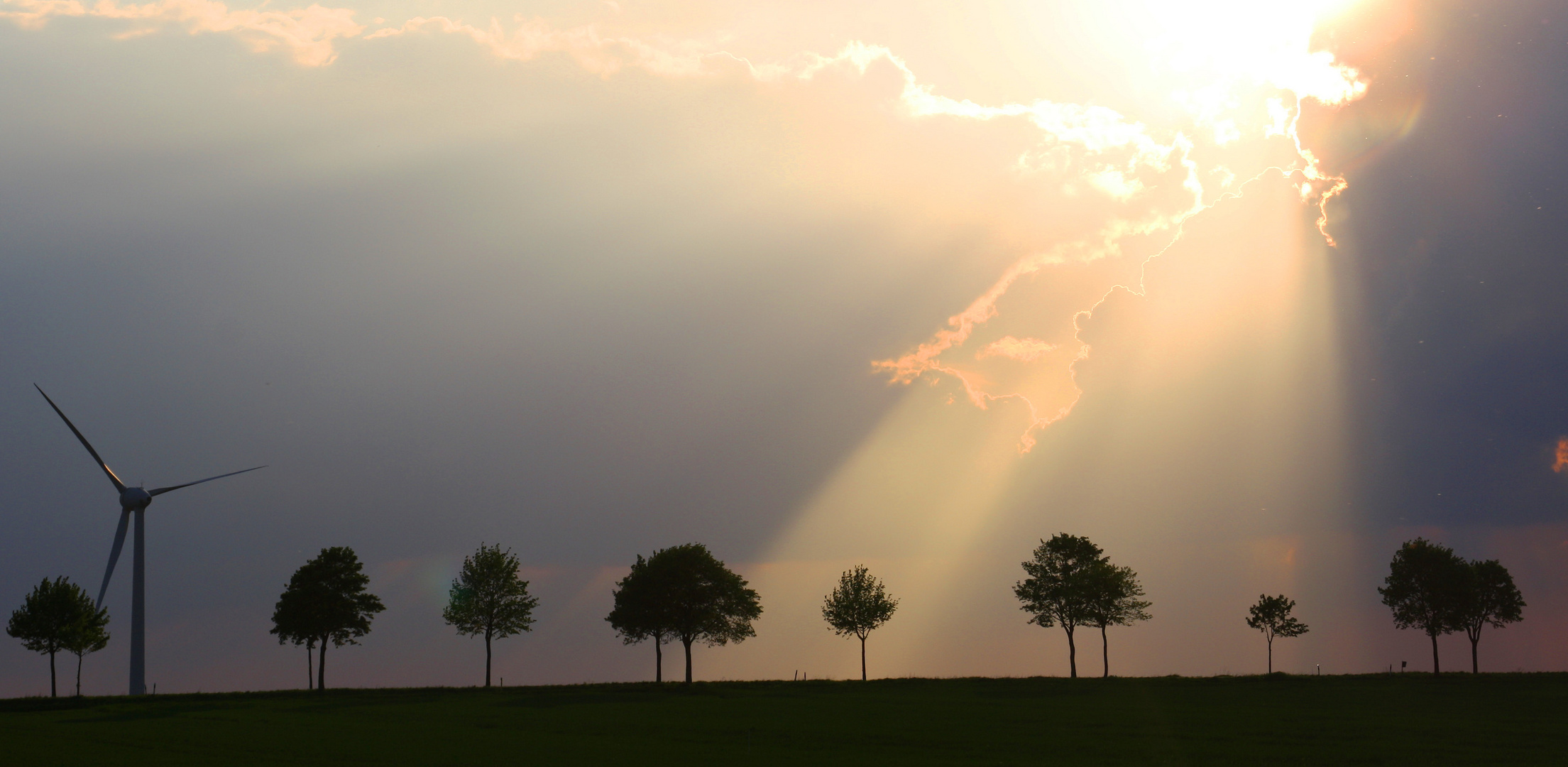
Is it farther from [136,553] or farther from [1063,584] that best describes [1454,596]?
[136,553]

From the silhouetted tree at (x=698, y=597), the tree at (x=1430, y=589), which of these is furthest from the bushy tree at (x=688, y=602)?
the tree at (x=1430, y=589)

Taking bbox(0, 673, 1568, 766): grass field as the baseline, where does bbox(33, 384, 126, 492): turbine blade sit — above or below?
above

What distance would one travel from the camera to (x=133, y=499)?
104 metres

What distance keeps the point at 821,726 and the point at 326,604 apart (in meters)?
59.3

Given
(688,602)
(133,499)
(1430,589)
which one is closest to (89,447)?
(133,499)

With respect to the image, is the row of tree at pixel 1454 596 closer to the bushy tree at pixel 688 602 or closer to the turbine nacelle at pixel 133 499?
the bushy tree at pixel 688 602

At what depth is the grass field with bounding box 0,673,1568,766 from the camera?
45.7 metres

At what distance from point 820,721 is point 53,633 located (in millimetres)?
84410

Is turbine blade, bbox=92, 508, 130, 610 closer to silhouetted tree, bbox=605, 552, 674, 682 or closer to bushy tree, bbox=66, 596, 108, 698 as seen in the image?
bushy tree, bbox=66, 596, 108, 698

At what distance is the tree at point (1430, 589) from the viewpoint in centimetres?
11369

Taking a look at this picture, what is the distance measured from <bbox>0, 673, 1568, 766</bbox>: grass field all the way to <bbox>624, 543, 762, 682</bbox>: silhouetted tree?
35.7ft

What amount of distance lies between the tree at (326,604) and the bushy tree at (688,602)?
2409 centimetres

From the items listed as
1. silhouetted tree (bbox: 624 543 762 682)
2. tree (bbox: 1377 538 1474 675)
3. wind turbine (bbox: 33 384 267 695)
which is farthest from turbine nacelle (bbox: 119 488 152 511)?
tree (bbox: 1377 538 1474 675)

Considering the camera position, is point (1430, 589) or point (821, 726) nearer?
point (821, 726)
